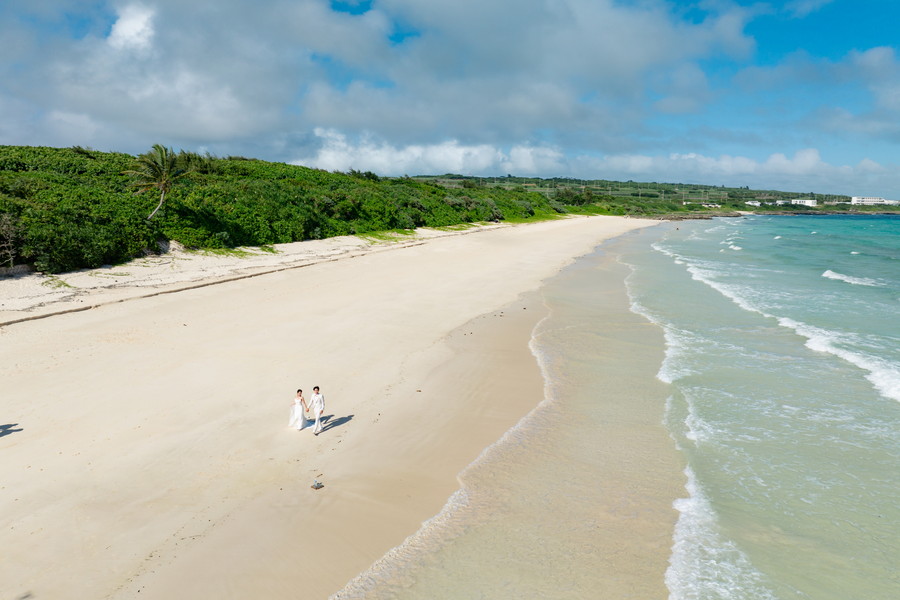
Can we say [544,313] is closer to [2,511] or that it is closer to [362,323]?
[362,323]

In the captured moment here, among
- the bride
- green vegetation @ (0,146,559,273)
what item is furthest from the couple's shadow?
green vegetation @ (0,146,559,273)

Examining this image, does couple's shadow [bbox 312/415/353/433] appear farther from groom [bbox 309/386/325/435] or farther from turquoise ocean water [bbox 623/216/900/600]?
turquoise ocean water [bbox 623/216/900/600]

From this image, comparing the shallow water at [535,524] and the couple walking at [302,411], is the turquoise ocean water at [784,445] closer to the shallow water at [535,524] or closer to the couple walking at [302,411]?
the shallow water at [535,524]

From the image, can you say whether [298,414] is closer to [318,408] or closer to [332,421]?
[318,408]

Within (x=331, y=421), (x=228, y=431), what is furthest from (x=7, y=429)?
(x=331, y=421)

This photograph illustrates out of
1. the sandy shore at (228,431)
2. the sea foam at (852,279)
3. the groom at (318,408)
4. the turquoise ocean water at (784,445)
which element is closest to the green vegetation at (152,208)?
the sandy shore at (228,431)

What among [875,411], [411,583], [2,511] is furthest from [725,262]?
[2,511]
